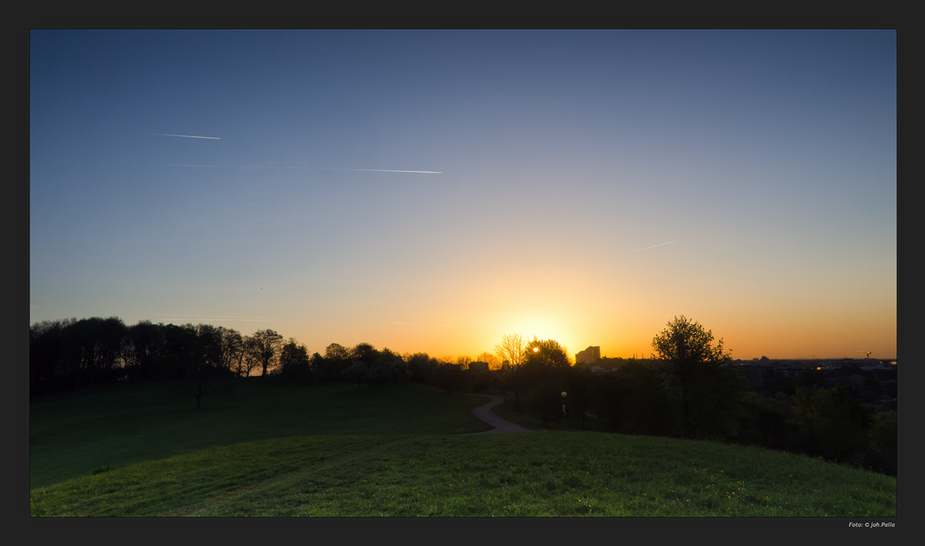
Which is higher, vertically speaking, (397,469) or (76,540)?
(76,540)

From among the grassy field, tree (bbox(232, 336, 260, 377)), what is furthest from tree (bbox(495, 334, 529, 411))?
tree (bbox(232, 336, 260, 377))

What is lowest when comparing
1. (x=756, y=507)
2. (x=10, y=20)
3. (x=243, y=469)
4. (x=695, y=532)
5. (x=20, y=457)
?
(x=243, y=469)

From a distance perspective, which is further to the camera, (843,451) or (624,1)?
(843,451)

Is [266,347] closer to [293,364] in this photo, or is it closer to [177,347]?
[293,364]

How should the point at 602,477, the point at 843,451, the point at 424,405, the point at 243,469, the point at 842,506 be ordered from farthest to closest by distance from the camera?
the point at 424,405 → the point at 843,451 → the point at 243,469 → the point at 602,477 → the point at 842,506

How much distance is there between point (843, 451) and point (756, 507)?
48.9 m

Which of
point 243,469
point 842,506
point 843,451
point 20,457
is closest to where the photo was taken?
point 20,457

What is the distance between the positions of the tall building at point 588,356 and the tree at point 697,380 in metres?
21.7

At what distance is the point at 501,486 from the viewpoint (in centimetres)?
1288

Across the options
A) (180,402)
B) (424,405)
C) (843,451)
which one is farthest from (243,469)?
(180,402)

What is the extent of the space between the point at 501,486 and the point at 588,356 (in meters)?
58.4

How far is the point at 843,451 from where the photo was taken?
44.1 meters

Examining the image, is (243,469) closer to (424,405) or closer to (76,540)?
(76,540)

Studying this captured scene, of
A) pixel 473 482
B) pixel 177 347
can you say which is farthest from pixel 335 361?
pixel 473 482
